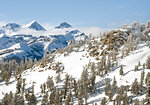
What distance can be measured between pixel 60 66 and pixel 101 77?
51.4 m

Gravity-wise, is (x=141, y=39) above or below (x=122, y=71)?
above

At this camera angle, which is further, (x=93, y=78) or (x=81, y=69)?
(x=81, y=69)

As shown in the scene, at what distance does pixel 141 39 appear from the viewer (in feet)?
532

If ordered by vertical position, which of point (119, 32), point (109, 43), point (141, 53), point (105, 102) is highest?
point (119, 32)

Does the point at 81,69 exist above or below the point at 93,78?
above

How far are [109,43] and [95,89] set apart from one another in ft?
242

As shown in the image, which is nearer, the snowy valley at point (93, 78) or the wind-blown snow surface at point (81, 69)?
the snowy valley at point (93, 78)

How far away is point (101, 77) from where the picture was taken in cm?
11275

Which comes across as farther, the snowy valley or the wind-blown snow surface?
the wind-blown snow surface

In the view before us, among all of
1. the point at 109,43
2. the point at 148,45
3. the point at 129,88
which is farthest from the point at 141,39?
the point at 129,88

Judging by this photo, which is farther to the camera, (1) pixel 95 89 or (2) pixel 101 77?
(2) pixel 101 77

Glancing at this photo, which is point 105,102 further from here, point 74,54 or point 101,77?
point 74,54

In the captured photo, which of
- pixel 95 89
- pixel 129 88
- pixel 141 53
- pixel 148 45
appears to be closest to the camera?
pixel 129 88

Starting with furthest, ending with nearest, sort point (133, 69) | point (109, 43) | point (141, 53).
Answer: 1. point (109, 43)
2. point (141, 53)
3. point (133, 69)
